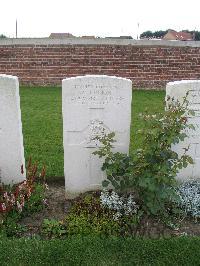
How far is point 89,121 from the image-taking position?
433 centimetres

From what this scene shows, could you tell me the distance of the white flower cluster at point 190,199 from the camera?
4.19 meters

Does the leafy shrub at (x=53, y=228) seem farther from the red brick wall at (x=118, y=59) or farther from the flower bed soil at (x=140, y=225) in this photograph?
the red brick wall at (x=118, y=59)

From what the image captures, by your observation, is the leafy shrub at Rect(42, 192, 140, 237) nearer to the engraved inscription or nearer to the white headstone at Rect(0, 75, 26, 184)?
the white headstone at Rect(0, 75, 26, 184)

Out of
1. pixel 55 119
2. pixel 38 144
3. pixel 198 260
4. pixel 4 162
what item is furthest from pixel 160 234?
pixel 55 119

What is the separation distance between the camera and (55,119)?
780 cm

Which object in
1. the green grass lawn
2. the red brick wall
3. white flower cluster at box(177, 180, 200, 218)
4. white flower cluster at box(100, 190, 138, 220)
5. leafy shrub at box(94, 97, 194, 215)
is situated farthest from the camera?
the red brick wall

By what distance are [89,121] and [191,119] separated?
1228 mm

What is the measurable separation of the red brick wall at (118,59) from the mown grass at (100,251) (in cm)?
801

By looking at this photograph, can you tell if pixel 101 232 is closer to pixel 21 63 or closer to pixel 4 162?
pixel 4 162

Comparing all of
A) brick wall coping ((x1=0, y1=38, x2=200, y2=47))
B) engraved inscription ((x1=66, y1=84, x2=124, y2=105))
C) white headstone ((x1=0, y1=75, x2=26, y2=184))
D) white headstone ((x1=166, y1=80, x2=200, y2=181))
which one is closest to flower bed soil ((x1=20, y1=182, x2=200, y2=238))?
white headstone ((x1=0, y1=75, x2=26, y2=184))

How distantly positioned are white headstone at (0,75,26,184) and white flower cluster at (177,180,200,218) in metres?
1.91

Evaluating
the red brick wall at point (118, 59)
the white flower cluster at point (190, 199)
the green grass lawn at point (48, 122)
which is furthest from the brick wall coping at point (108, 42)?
the white flower cluster at point (190, 199)

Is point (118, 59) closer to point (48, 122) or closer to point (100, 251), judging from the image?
point (48, 122)

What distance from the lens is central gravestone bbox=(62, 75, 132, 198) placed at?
4211 mm
